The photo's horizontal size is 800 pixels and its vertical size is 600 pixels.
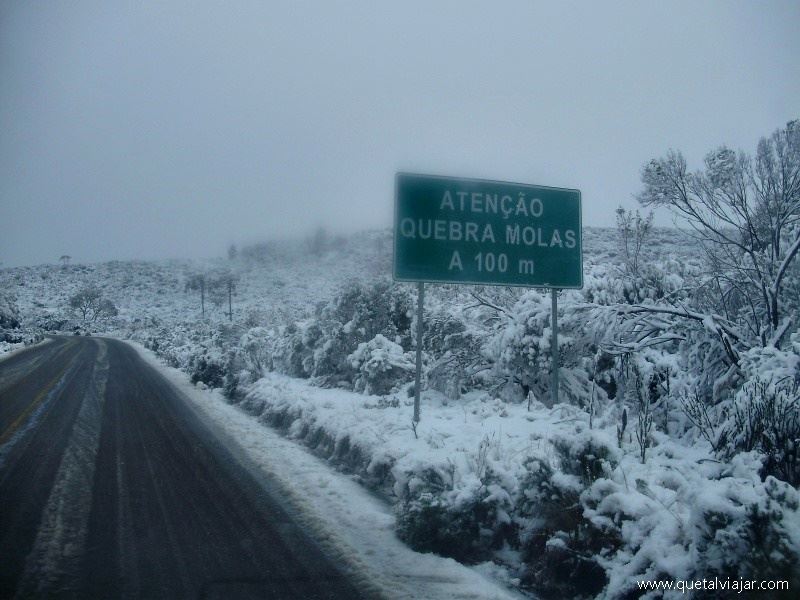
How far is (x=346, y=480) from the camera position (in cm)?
792

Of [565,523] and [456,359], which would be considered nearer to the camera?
[565,523]

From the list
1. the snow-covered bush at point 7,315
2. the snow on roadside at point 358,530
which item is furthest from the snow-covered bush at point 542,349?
the snow-covered bush at point 7,315

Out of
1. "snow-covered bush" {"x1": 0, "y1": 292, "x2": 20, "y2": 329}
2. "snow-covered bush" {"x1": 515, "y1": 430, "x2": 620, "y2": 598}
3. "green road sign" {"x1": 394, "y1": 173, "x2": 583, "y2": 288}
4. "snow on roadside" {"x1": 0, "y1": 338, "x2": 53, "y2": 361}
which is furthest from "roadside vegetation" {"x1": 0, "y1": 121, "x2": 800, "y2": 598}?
"snow-covered bush" {"x1": 0, "y1": 292, "x2": 20, "y2": 329}

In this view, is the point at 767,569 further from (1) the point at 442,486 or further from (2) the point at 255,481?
(2) the point at 255,481

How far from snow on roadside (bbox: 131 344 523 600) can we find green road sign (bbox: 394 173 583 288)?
3.56 m

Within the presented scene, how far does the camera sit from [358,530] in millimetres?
5988

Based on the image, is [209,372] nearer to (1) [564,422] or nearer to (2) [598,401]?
(2) [598,401]

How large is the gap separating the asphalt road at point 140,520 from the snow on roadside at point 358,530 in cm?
27

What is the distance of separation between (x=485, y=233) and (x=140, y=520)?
6702mm

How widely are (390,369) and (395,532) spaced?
8.73 m

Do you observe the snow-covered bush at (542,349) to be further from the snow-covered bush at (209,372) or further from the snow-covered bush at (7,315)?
the snow-covered bush at (7,315)

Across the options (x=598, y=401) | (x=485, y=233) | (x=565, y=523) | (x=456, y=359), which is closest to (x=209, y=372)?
(x=456, y=359)

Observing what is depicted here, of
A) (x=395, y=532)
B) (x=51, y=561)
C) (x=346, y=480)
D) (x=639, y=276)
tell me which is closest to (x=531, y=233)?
(x=639, y=276)

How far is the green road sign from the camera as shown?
9.82 meters
